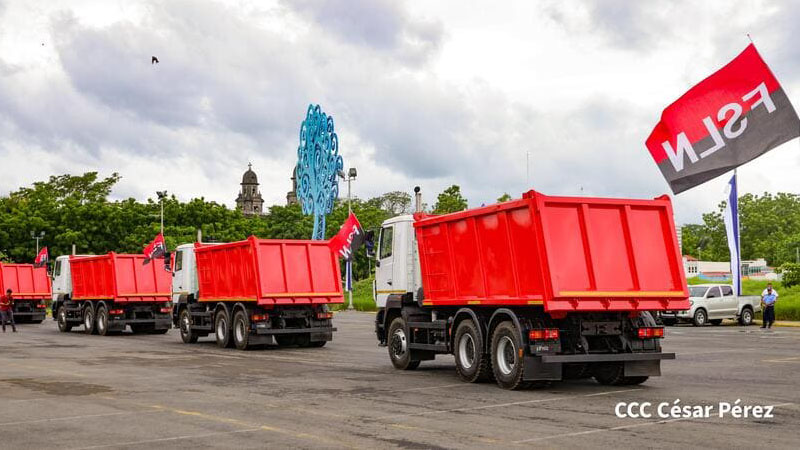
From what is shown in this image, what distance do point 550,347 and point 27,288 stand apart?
39884 mm

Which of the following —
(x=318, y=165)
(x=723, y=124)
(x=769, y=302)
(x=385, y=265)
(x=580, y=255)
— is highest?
(x=318, y=165)

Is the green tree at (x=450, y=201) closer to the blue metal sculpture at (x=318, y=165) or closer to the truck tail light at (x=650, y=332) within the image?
the blue metal sculpture at (x=318, y=165)

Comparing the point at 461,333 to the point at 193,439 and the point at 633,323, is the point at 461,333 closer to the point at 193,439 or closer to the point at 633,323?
the point at 633,323

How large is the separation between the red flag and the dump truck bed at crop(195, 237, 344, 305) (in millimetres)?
449

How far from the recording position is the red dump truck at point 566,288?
13977 millimetres

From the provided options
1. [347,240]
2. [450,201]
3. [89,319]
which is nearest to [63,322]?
[89,319]

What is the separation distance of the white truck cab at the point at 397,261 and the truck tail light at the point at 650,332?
4970mm

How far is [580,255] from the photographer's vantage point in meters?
14.1

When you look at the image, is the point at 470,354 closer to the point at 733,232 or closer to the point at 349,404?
the point at 349,404

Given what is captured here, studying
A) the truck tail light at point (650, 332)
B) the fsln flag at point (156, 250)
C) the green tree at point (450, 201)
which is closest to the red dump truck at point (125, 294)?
the fsln flag at point (156, 250)

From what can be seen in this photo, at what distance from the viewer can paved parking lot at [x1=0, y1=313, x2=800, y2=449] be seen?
9922mm

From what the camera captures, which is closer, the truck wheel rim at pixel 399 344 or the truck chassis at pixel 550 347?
the truck chassis at pixel 550 347

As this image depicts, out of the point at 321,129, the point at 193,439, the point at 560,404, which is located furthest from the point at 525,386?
the point at 321,129

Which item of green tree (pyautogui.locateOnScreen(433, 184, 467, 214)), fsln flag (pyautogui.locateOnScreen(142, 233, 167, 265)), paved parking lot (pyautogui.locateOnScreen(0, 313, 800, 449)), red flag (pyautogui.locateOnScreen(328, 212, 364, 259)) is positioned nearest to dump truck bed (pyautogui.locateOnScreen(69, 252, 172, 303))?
fsln flag (pyautogui.locateOnScreen(142, 233, 167, 265))
